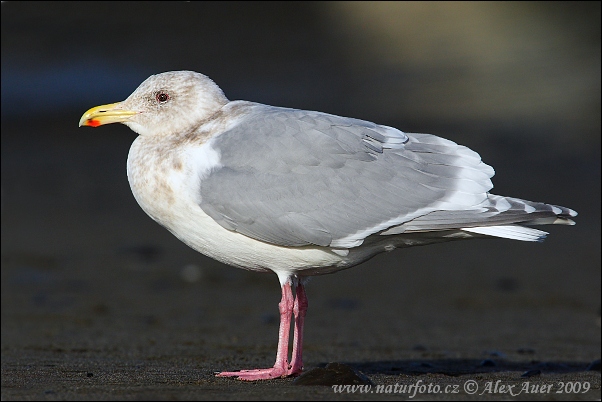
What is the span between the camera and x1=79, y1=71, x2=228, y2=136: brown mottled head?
20.2ft

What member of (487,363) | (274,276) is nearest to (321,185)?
(487,363)

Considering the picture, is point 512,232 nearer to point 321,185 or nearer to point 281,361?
point 321,185

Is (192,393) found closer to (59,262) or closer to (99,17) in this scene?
(59,262)

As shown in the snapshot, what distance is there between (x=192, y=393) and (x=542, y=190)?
31.4 ft

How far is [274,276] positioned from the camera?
10.8 meters

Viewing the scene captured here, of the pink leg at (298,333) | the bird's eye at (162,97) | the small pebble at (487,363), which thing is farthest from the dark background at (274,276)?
the bird's eye at (162,97)

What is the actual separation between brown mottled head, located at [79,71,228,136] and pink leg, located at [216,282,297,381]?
1356mm

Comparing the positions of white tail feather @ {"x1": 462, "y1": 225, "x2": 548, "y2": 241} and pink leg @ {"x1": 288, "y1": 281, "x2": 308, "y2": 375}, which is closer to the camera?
white tail feather @ {"x1": 462, "y1": 225, "x2": 548, "y2": 241}

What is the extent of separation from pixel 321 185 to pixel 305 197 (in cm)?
13

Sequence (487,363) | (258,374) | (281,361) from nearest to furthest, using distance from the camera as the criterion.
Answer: (258,374) → (281,361) → (487,363)

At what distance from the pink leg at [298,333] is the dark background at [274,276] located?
552mm

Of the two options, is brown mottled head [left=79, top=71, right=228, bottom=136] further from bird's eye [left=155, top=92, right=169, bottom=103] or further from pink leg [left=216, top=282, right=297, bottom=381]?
pink leg [left=216, top=282, right=297, bottom=381]

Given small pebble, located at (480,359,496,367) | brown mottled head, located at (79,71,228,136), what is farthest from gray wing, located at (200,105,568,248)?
small pebble, located at (480,359,496,367)

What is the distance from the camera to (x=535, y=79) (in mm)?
19734
